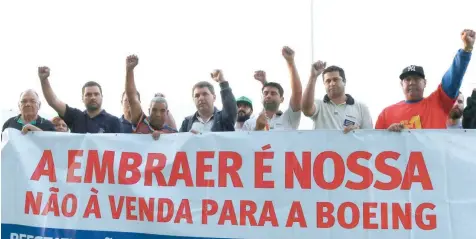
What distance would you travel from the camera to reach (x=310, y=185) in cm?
443

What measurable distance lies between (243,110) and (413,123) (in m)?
2.02

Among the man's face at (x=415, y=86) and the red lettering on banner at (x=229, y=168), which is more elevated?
the man's face at (x=415, y=86)

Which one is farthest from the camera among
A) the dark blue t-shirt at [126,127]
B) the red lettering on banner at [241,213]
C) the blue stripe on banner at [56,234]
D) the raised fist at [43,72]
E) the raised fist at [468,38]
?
the dark blue t-shirt at [126,127]

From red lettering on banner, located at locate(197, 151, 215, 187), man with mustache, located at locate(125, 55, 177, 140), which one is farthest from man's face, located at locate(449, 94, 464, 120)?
man with mustache, located at locate(125, 55, 177, 140)

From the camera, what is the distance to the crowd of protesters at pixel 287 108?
4578 millimetres

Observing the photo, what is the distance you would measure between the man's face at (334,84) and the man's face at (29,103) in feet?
8.51

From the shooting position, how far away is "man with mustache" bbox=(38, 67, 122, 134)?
5.17 m

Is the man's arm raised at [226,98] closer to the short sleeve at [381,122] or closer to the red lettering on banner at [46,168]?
the short sleeve at [381,122]

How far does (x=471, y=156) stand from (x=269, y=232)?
1.51m

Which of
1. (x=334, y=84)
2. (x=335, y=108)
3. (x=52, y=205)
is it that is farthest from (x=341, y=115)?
(x=52, y=205)

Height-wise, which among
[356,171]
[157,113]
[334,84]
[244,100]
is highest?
[244,100]

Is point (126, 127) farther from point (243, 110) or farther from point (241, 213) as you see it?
point (241, 213)

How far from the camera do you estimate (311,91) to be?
467 cm

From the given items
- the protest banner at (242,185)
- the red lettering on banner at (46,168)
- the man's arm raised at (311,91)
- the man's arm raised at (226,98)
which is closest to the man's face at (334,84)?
the man's arm raised at (311,91)
